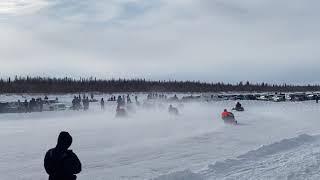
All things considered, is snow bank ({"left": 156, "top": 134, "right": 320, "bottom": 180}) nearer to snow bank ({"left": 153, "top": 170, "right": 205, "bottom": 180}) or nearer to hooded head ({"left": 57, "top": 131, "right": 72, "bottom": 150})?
snow bank ({"left": 153, "top": 170, "right": 205, "bottom": 180})

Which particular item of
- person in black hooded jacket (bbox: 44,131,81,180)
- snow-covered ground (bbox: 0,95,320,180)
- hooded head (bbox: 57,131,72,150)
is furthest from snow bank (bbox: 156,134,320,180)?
hooded head (bbox: 57,131,72,150)

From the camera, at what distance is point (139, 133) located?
27.2m

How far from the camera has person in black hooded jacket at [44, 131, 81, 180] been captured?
296 inches

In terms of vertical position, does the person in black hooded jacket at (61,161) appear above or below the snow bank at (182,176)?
Answer: above

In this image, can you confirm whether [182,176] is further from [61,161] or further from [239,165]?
[61,161]

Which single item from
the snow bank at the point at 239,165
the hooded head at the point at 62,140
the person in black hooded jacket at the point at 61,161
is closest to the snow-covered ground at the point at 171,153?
the snow bank at the point at 239,165

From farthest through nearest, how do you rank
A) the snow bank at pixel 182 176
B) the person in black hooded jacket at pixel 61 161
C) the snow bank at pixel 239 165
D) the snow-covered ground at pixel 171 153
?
the snow-covered ground at pixel 171 153 → the snow bank at pixel 239 165 → the snow bank at pixel 182 176 → the person in black hooded jacket at pixel 61 161

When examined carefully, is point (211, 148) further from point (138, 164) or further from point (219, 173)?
point (219, 173)

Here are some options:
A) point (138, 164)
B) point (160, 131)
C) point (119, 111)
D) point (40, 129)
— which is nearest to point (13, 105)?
point (119, 111)

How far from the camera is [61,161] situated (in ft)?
24.6

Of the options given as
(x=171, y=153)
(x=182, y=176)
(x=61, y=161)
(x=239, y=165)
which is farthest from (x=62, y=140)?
(x=171, y=153)

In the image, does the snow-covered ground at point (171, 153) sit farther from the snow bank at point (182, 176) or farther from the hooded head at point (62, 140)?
the hooded head at point (62, 140)

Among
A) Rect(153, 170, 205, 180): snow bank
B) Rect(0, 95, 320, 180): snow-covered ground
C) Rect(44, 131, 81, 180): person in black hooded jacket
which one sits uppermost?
Rect(44, 131, 81, 180): person in black hooded jacket

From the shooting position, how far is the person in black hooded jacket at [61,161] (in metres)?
7.52
